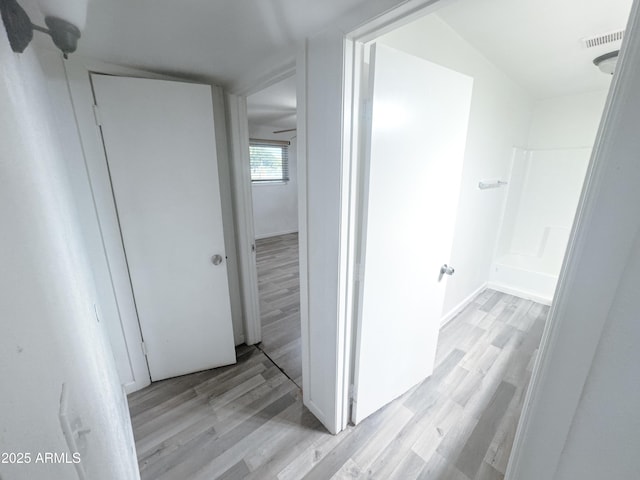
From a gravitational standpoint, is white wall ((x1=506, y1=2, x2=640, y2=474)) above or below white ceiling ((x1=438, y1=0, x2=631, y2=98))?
below

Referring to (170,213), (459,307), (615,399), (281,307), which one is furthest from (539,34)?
(281,307)

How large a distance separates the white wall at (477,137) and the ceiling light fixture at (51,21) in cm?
127

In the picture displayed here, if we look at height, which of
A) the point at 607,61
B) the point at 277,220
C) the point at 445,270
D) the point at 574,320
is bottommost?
the point at 277,220

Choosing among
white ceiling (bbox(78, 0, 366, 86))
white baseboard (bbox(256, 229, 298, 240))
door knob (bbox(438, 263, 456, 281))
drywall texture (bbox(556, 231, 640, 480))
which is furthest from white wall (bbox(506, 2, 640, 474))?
white baseboard (bbox(256, 229, 298, 240))

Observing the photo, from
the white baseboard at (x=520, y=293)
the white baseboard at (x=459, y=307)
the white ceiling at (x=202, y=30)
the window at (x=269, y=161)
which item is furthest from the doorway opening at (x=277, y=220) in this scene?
the white baseboard at (x=520, y=293)

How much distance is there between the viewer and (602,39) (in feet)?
5.43

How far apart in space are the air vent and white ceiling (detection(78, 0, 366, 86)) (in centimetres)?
188

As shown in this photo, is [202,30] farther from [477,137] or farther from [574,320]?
[477,137]

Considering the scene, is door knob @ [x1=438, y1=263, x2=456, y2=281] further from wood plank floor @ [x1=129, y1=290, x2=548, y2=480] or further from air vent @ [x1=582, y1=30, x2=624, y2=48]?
air vent @ [x1=582, y1=30, x2=624, y2=48]

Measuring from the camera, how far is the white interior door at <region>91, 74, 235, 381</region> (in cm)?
146

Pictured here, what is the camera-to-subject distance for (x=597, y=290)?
44 cm

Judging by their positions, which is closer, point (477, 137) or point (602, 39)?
point (602, 39)

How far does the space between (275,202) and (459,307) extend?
4.27 metres

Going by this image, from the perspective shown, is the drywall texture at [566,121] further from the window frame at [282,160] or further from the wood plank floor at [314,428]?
the window frame at [282,160]
